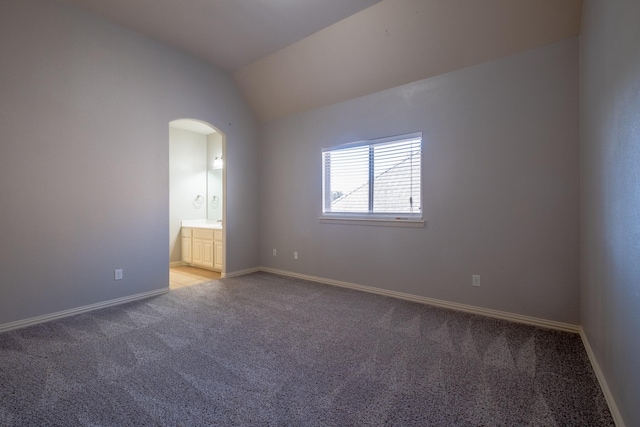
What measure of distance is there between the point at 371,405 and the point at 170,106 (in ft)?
12.8

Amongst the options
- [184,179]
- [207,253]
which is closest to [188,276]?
[207,253]

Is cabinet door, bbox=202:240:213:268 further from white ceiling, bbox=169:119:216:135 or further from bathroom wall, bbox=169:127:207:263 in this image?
white ceiling, bbox=169:119:216:135

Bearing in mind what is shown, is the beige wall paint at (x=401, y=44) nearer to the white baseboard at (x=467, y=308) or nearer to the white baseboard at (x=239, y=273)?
the white baseboard at (x=467, y=308)

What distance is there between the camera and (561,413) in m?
1.54

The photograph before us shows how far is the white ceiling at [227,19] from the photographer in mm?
2869

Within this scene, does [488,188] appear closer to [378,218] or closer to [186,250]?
[378,218]

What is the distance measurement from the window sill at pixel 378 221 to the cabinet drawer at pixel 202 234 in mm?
2086

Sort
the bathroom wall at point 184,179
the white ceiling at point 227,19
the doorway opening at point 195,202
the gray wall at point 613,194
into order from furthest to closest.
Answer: the bathroom wall at point 184,179 < the doorway opening at point 195,202 < the white ceiling at point 227,19 < the gray wall at point 613,194

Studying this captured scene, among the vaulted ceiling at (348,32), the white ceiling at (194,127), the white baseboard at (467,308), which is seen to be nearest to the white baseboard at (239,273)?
the white baseboard at (467,308)

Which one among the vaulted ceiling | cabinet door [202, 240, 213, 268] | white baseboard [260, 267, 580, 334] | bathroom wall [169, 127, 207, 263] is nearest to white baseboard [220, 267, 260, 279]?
cabinet door [202, 240, 213, 268]

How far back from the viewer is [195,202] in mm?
6031

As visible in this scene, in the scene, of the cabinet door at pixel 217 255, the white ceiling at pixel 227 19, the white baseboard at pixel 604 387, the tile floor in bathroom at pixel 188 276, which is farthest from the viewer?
the cabinet door at pixel 217 255

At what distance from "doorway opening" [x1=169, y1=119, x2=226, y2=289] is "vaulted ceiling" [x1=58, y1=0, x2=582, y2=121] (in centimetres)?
177

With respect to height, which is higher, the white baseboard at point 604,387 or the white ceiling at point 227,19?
the white ceiling at point 227,19
